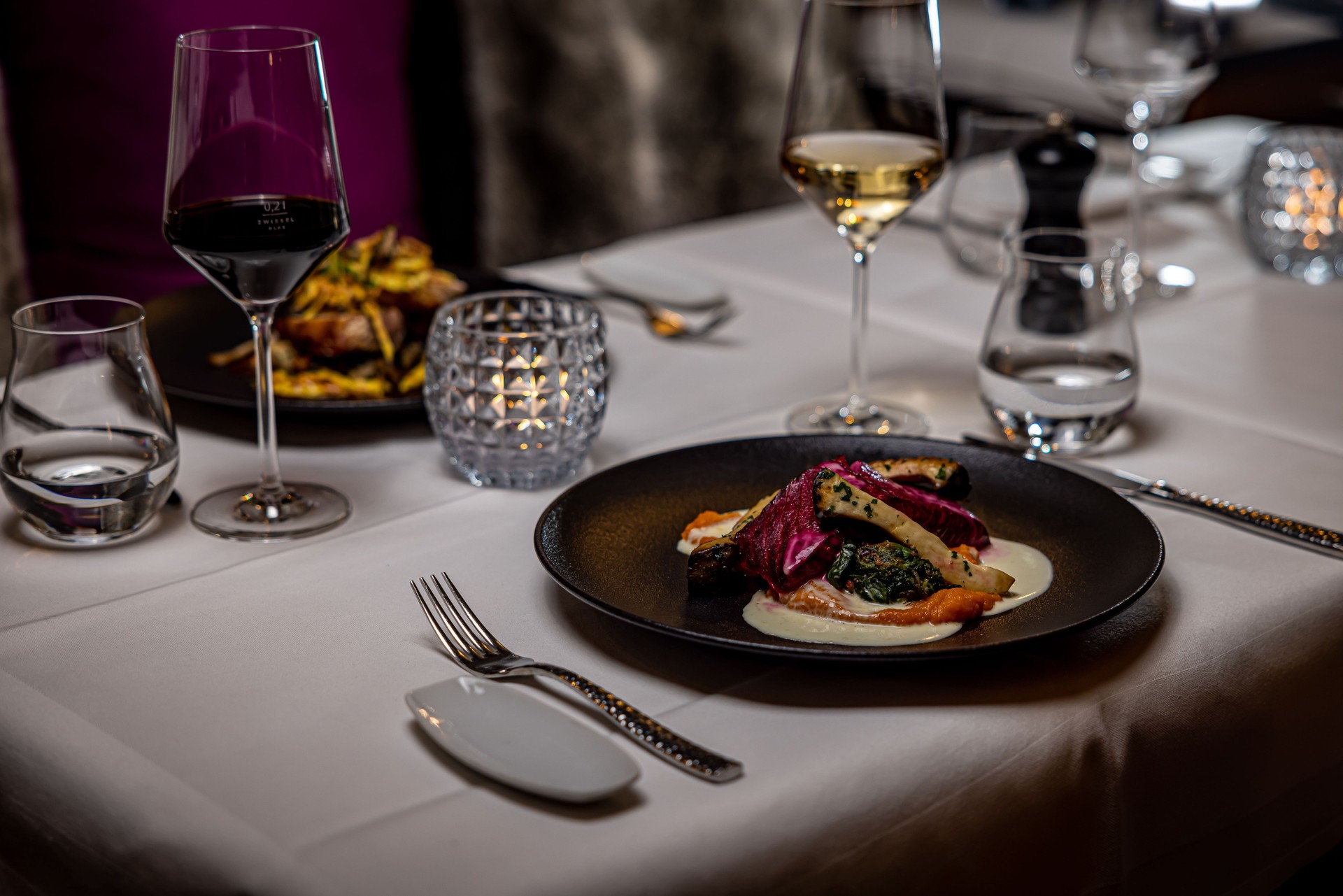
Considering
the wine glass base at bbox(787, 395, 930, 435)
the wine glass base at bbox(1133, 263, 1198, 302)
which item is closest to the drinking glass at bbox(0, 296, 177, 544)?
the wine glass base at bbox(787, 395, 930, 435)

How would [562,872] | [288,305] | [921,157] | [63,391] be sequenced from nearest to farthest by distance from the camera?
[562,872]
[63,391]
[921,157]
[288,305]

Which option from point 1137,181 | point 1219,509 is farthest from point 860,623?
point 1137,181


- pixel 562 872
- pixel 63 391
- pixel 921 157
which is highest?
pixel 921 157

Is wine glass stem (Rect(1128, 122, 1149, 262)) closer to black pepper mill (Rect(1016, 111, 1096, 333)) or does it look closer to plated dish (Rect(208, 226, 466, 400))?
black pepper mill (Rect(1016, 111, 1096, 333))

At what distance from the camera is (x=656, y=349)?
1.34 meters

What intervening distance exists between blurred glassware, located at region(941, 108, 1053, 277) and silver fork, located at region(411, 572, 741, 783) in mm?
953

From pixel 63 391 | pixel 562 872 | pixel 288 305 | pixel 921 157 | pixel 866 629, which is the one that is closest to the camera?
pixel 562 872

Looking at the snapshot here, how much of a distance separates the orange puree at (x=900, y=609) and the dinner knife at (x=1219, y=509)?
22 cm

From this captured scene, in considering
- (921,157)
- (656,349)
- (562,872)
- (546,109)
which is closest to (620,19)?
(546,109)

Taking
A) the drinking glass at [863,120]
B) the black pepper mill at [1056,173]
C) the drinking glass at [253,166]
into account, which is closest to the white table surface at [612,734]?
the drinking glass at [253,166]

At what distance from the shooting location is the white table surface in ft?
1.98

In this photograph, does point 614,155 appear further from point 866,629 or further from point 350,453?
point 866,629

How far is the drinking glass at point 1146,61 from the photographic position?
148 cm

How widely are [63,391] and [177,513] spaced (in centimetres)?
13
